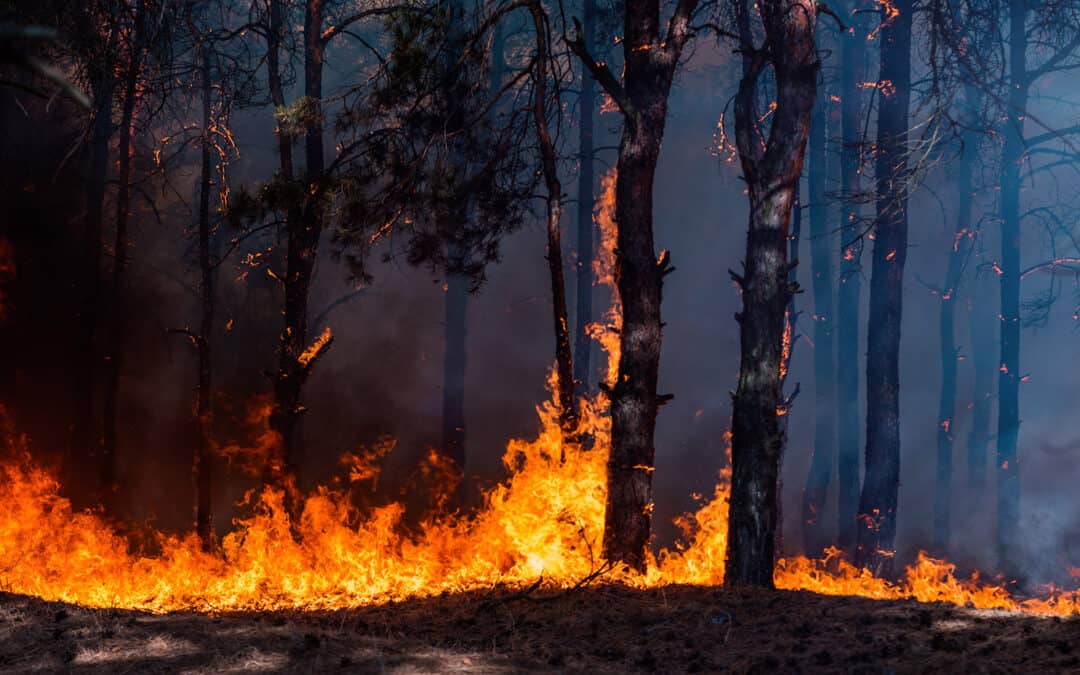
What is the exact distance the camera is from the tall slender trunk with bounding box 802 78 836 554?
2177 cm

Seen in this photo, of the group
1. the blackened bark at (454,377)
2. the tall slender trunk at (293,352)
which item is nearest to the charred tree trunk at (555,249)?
the tall slender trunk at (293,352)

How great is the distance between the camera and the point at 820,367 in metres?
24.7

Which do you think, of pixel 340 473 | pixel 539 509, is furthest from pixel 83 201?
pixel 539 509

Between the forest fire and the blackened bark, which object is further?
the blackened bark

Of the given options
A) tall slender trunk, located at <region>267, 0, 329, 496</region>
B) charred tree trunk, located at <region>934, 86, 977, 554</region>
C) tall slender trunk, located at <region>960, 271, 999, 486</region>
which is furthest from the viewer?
tall slender trunk, located at <region>960, 271, 999, 486</region>

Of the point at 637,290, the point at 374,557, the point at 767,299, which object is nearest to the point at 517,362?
the point at 374,557

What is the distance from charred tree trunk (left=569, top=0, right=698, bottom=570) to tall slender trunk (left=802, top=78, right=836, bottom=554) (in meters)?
11.7

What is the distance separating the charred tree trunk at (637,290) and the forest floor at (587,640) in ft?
8.13

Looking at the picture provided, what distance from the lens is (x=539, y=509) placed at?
11047 millimetres

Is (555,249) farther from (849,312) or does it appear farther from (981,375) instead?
(981,375)

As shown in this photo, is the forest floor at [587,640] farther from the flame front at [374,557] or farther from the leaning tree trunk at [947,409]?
the leaning tree trunk at [947,409]

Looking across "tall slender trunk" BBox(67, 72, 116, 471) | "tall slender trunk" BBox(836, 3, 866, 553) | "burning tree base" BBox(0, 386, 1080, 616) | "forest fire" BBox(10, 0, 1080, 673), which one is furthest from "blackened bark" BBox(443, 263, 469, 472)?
"tall slender trunk" BBox(836, 3, 866, 553)

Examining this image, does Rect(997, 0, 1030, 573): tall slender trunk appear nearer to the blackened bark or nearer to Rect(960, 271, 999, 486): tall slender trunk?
Rect(960, 271, 999, 486): tall slender trunk

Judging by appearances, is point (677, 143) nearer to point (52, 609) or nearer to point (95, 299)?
point (95, 299)
